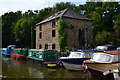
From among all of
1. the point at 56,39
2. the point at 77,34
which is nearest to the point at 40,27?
the point at 56,39

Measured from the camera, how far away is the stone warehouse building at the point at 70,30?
2747 centimetres

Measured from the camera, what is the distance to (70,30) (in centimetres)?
2759

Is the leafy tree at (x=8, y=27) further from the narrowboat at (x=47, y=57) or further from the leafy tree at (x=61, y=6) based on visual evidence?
the narrowboat at (x=47, y=57)

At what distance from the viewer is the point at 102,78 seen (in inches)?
482

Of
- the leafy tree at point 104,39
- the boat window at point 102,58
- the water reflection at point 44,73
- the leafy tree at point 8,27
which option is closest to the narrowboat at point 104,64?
the boat window at point 102,58

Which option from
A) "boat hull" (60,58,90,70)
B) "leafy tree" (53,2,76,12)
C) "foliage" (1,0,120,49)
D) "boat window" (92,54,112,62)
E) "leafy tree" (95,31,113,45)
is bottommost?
"boat hull" (60,58,90,70)

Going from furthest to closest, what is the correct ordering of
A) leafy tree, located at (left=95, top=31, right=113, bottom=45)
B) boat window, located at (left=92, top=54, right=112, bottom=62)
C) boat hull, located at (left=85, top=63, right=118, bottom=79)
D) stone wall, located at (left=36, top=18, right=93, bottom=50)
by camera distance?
leafy tree, located at (left=95, top=31, right=113, bottom=45), stone wall, located at (left=36, top=18, right=93, bottom=50), boat window, located at (left=92, top=54, right=112, bottom=62), boat hull, located at (left=85, top=63, right=118, bottom=79)

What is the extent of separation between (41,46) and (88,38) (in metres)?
10.1

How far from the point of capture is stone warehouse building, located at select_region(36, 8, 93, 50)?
90.1 feet

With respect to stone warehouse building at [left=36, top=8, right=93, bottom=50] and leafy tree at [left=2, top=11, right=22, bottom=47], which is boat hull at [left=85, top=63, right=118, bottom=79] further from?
leafy tree at [left=2, top=11, right=22, bottom=47]

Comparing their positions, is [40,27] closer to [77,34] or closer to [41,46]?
[41,46]

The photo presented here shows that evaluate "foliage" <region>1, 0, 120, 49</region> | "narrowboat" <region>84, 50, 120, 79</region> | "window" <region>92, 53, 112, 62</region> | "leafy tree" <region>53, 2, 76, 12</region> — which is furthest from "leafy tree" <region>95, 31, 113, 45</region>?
"leafy tree" <region>53, 2, 76, 12</region>

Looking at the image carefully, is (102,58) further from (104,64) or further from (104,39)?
(104,39)

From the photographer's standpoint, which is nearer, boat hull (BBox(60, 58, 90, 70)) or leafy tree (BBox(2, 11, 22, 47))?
boat hull (BBox(60, 58, 90, 70))
